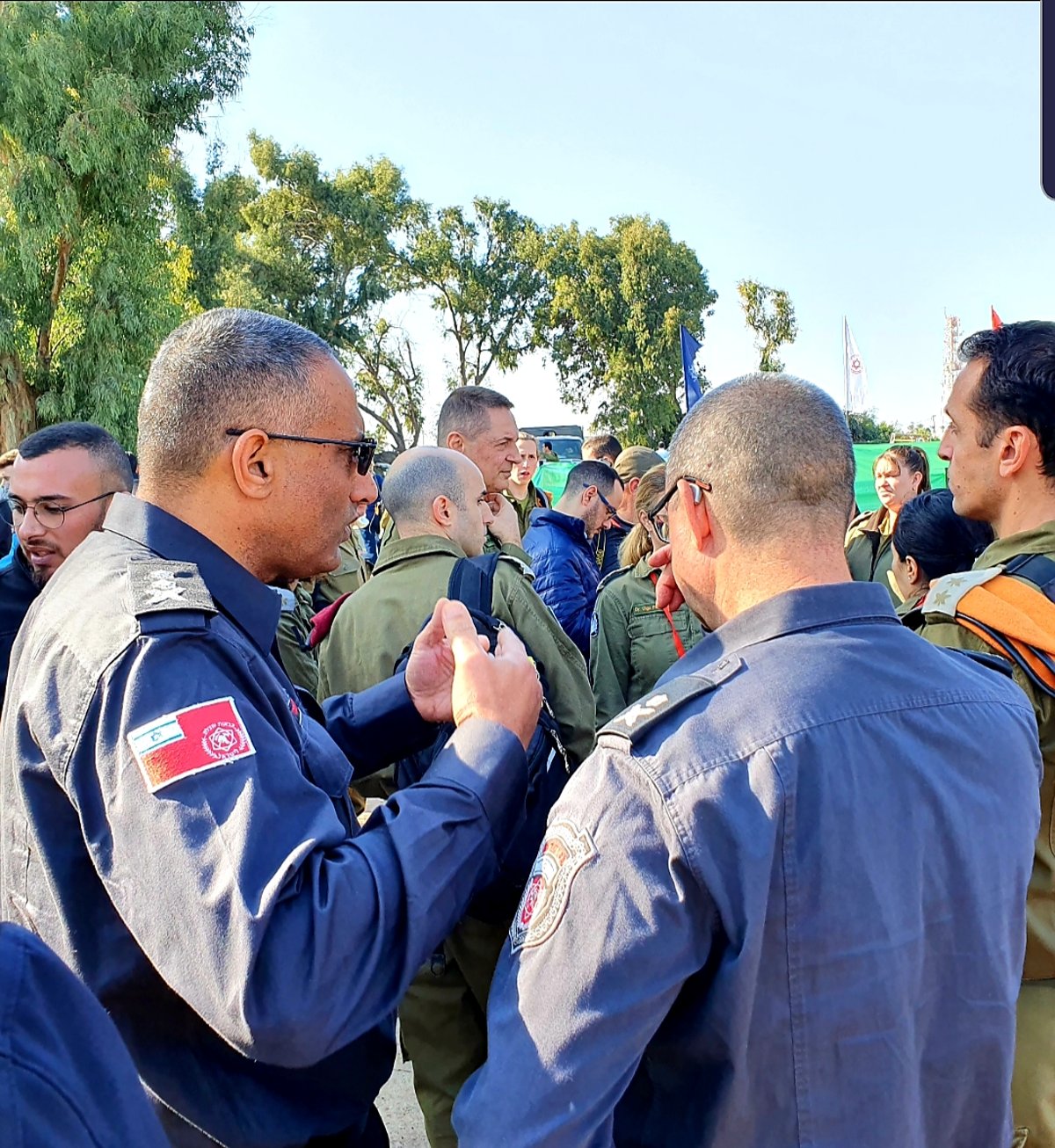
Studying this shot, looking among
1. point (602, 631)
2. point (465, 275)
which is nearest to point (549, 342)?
point (465, 275)

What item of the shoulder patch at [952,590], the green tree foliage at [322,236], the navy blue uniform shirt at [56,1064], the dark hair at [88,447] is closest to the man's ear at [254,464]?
the navy blue uniform shirt at [56,1064]

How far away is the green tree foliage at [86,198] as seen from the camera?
13.9 metres

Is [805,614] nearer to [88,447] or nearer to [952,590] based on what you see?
[952,590]

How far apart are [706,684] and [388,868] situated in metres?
0.50

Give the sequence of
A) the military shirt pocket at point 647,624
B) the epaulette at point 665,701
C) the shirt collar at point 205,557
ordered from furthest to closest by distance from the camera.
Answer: the military shirt pocket at point 647,624 → the shirt collar at point 205,557 → the epaulette at point 665,701

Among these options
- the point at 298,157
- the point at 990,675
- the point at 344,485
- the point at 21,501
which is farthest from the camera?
the point at 298,157

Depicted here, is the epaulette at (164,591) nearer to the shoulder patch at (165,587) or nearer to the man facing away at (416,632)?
the shoulder patch at (165,587)

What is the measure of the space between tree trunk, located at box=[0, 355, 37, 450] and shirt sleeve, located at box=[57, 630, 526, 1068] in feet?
49.5

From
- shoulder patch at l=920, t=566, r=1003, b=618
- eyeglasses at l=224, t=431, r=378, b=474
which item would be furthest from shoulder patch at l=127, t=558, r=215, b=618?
shoulder patch at l=920, t=566, r=1003, b=618

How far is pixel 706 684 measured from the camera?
134 cm

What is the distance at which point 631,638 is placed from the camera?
419 cm

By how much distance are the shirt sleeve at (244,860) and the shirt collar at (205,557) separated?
0.19 meters

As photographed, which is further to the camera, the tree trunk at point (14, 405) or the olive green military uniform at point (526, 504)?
the tree trunk at point (14, 405)

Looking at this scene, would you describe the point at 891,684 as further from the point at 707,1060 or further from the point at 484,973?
the point at 484,973
